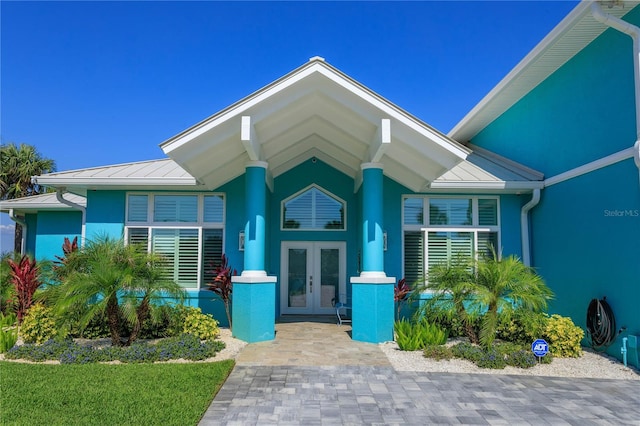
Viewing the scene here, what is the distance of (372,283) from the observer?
31.3 feet

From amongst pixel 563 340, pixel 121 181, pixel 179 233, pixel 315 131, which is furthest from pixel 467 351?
pixel 121 181

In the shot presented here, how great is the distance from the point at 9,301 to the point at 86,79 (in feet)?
21.0

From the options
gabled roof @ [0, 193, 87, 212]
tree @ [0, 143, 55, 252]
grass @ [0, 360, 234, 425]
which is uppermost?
tree @ [0, 143, 55, 252]

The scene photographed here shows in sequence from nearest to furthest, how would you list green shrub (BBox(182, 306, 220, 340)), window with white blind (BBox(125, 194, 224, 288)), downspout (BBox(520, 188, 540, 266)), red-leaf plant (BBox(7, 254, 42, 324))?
green shrub (BBox(182, 306, 220, 340))
red-leaf plant (BBox(7, 254, 42, 324))
downspout (BBox(520, 188, 540, 266))
window with white blind (BBox(125, 194, 224, 288))

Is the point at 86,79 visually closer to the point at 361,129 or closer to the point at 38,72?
the point at 38,72

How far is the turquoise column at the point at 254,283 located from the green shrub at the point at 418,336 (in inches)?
105

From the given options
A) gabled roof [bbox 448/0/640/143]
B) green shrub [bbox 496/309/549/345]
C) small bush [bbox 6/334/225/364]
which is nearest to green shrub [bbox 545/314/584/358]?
green shrub [bbox 496/309/549/345]

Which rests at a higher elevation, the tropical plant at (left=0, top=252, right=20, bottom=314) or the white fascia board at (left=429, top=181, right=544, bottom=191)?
the white fascia board at (left=429, top=181, right=544, bottom=191)

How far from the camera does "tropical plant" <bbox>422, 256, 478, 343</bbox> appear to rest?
8.69 metres

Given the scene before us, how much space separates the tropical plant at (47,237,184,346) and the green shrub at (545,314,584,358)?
6.89 m

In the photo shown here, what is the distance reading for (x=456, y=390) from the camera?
6.34 meters

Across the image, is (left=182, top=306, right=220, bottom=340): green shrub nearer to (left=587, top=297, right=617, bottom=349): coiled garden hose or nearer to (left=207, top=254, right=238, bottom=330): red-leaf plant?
(left=207, top=254, right=238, bottom=330): red-leaf plant

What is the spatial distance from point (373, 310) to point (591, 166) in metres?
5.09

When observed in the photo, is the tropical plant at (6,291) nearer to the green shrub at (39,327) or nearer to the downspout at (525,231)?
the green shrub at (39,327)
